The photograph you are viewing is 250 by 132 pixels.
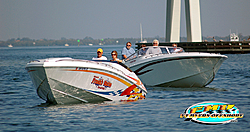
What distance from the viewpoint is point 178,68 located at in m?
14.8

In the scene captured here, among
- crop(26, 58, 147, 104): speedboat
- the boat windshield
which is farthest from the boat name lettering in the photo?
the boat windshield

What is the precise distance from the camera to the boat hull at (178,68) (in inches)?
568

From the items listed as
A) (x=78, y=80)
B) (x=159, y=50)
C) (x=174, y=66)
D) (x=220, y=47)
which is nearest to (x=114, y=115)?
(x=78, y=80)

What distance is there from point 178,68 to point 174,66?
20 cm

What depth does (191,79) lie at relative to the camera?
15.1m

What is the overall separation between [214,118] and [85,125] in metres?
3.18

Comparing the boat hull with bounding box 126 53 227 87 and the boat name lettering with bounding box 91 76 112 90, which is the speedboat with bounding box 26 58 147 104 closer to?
the boat name lettering with bounding box 91 76 112 90

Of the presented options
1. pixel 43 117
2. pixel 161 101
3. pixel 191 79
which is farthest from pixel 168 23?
pixel 43 117

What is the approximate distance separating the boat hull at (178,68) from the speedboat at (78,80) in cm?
368

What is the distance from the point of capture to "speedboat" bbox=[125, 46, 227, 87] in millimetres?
14438
